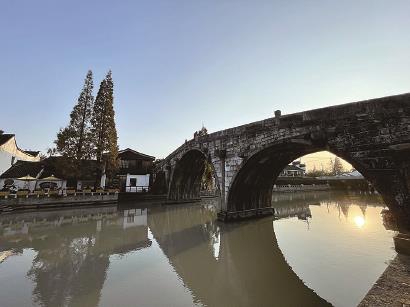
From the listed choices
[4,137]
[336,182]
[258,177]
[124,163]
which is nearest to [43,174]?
[4,137]

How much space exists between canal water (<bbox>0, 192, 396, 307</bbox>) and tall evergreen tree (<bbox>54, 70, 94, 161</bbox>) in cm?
1387

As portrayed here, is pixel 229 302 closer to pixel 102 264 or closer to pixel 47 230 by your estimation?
pixel 102 264

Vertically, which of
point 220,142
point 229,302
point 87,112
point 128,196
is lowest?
point 229,302

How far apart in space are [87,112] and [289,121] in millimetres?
28316

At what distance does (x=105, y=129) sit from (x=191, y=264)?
1068 inches

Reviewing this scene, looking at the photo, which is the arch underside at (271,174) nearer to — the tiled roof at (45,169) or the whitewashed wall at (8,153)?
the tiled roof at (45,169)

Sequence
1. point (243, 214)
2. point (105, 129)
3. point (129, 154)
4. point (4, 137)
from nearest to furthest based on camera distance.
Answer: point (243, 214) → point (105, 129) → point (4, 137) → point (129, 154)

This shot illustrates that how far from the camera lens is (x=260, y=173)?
19219mm

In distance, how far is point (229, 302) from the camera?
6668mm

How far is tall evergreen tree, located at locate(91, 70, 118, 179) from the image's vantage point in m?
31.2

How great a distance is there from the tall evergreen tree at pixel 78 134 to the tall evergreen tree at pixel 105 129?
89cm

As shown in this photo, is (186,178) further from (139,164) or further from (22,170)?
(22,170)

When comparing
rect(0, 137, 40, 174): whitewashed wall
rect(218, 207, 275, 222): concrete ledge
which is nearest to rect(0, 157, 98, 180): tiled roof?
rect(0, 137, 40, 174): whitewashed wall

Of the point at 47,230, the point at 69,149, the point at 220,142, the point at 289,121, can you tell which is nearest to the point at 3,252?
the point at 47,230
